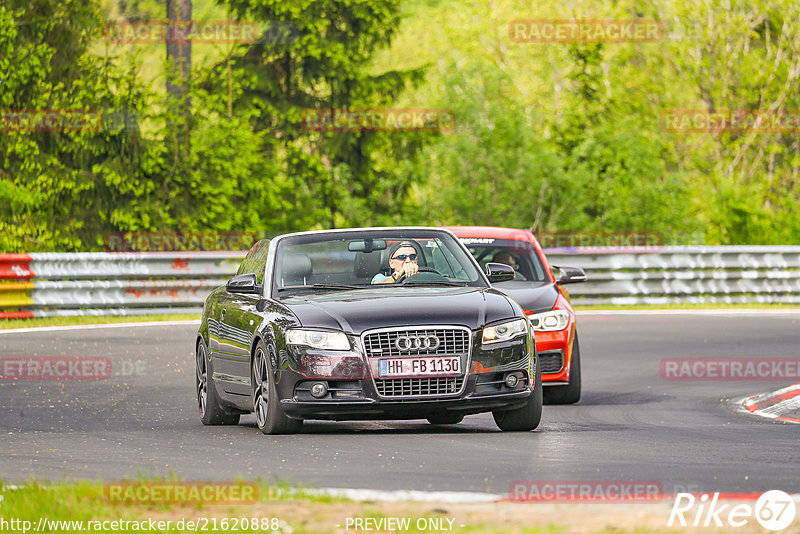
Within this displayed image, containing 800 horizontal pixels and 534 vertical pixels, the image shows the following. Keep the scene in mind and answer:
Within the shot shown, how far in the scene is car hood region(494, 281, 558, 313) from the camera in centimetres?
1438

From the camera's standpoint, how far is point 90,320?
2469cm

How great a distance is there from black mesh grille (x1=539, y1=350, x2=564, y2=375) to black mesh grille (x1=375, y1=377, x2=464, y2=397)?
12.1 feet

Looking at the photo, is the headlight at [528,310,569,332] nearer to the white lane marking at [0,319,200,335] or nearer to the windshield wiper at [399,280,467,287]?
the windshield wiper at [399,280,467,287]

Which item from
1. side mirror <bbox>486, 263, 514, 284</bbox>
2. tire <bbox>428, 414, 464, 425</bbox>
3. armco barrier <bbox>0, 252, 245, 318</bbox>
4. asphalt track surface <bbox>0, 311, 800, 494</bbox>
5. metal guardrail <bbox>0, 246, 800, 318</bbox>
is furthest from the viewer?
metal guardrail <bbox>0, 246, 800, 318</bbox>

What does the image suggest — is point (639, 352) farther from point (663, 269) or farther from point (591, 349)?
point (663, 269)

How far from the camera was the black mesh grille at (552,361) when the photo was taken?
14.3m

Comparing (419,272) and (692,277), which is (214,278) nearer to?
(692,277)

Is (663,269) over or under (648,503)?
under

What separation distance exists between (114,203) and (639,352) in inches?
582

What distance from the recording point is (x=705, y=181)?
5009 centimetres

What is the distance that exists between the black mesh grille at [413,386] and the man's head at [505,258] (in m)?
4.93

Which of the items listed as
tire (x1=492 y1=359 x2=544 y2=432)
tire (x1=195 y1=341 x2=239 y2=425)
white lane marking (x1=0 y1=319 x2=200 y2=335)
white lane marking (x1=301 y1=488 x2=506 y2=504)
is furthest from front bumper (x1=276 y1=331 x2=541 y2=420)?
white lane marking (x1=0 y1=319 x2=200 y2=335)

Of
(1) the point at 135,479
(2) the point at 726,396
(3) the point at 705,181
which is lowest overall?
(3) the point at 705,181

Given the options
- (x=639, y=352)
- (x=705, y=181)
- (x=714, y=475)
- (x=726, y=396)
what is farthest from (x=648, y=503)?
(x=705, y=181)
